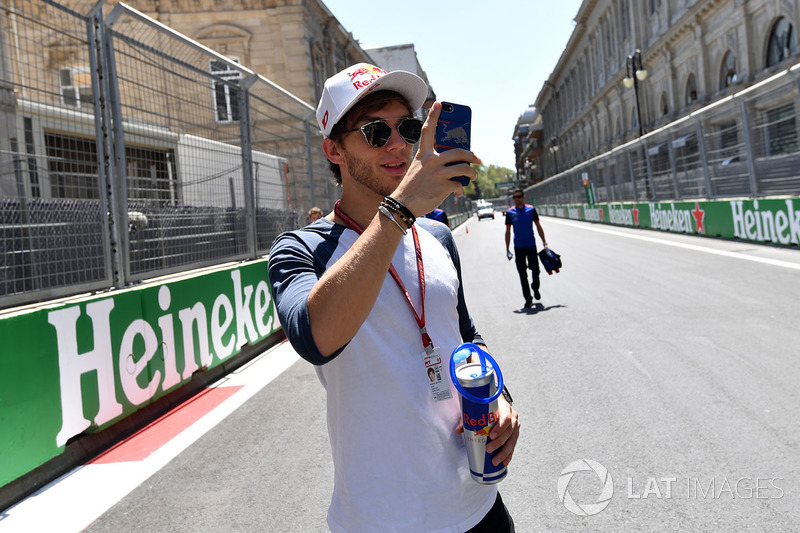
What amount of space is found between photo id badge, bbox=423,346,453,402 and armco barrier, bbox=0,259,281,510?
11.1ft

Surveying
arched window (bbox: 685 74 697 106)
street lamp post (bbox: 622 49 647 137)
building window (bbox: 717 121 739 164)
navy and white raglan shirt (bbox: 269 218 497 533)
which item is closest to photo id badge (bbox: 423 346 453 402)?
navy and white raglan shirt (bbox: 269 218 497 533)

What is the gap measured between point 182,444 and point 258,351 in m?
3.52

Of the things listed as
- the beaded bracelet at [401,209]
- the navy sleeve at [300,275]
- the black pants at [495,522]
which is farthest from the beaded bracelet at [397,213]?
the black pants at [495,522]

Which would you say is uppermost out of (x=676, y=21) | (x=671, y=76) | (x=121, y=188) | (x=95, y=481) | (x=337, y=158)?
(x=676, y=21)

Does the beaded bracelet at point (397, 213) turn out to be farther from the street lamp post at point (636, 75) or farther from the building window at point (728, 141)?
the street lamp post at point (636, 75)

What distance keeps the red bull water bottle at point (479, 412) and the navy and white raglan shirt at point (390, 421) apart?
6 cm

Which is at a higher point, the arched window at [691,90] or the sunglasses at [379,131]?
the arched window at [691,90]

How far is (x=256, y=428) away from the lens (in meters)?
5.08

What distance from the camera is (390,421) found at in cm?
162

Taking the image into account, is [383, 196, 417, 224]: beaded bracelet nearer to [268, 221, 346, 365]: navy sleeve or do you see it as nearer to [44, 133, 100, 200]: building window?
[268, 221, 346, 365]: navy sleeve

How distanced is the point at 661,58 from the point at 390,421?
1638 inches

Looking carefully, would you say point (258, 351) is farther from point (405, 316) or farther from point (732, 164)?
point (732, 164)

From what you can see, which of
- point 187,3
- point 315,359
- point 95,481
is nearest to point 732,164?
point 95,481

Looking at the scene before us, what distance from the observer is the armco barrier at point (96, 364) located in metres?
4.06
